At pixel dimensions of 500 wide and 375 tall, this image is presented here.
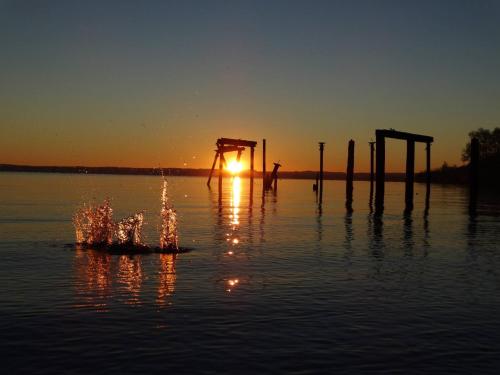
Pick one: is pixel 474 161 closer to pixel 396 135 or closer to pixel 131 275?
pixel 396 135

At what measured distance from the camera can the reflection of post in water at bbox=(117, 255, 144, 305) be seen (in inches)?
422

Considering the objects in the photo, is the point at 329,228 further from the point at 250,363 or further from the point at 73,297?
the point at 250,363

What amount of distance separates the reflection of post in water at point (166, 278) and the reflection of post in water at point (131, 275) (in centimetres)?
39

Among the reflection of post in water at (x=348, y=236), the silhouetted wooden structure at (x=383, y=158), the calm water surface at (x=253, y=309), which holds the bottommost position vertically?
the calm water surface at (x=253, y=309)

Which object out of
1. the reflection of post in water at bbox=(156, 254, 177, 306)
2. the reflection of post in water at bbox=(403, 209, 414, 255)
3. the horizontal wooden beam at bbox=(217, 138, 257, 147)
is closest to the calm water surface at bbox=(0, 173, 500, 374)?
the reflection of post in water at bbox=(156, 254, 177, 306)

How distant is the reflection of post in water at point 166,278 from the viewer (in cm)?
1055

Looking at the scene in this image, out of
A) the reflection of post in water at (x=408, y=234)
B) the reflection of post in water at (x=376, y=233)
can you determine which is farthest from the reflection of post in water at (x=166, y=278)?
the reflection of post in water at (x=408, y=234)

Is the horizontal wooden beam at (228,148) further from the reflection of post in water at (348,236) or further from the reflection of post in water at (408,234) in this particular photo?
the reflection of post in water at (408,234)

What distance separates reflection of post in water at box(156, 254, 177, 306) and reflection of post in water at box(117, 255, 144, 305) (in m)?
0.39

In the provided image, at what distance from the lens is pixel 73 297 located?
10375mm

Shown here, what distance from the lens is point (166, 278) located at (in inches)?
489

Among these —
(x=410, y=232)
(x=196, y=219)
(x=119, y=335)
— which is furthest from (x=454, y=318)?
(x=196, y=219)

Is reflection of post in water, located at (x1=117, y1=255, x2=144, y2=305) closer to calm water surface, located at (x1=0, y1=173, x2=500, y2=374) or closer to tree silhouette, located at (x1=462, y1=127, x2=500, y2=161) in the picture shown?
calm water surface, located at (x1=0, y1=173, x2=500, y2=374)

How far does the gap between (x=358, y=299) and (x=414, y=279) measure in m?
2.72
